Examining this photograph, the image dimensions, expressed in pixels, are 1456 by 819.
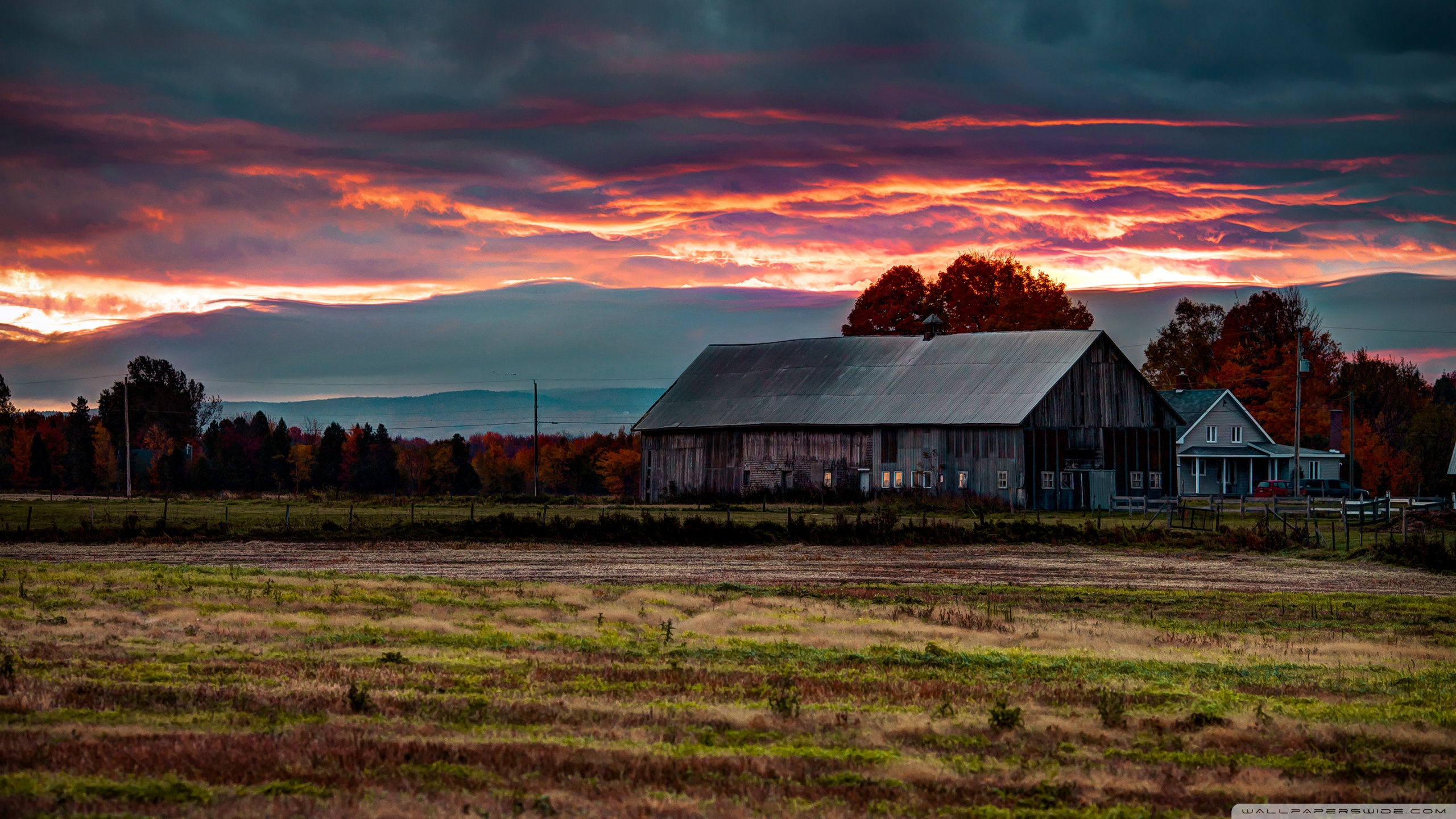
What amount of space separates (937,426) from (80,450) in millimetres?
116416

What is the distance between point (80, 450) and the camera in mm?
148750

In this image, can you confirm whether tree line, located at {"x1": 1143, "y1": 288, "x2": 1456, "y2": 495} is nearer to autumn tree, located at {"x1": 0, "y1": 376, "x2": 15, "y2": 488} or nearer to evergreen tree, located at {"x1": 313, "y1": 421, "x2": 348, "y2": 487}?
evergreen tree, located at {"x1": 313, "y1": 421, "x2": 348, "y2": 487}

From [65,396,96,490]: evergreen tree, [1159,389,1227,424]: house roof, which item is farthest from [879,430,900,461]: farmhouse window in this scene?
[65,396,96,490]: evergreen tree

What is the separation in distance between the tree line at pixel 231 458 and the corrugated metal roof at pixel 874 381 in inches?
1837

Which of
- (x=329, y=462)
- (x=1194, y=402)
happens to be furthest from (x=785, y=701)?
(x=329, y=462)

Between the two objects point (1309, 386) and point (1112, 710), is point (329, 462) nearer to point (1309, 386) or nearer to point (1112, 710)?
point (1309, 386)

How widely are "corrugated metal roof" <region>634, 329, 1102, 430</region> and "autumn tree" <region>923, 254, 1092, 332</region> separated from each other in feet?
64.9

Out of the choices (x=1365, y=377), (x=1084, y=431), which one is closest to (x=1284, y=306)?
(x=1365, y=377)

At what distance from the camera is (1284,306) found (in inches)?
3853

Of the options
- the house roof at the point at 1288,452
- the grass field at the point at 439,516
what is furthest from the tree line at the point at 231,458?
the house roof at the point at 1288,452

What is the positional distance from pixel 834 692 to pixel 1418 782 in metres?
6.13

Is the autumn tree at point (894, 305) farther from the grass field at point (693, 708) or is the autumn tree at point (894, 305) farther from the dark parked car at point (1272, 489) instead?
the grass field at point (693, 708)

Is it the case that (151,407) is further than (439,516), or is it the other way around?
(151,407)

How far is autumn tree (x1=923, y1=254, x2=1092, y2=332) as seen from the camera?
319ft
